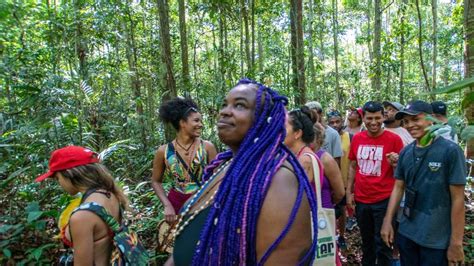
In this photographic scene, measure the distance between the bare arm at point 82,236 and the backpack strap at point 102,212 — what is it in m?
0.03

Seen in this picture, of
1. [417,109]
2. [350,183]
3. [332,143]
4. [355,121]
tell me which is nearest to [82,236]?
[417,109]

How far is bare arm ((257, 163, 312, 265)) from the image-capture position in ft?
4.17

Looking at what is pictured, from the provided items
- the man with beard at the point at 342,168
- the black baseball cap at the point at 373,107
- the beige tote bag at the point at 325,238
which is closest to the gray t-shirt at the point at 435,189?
the beige tote bag at the point at 325,238

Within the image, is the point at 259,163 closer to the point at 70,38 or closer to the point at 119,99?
the point at 70,38

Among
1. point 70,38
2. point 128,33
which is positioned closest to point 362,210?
point 70,38

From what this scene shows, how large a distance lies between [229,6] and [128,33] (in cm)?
325

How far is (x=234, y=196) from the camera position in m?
1.36

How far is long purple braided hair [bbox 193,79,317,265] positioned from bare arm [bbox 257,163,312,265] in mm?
17

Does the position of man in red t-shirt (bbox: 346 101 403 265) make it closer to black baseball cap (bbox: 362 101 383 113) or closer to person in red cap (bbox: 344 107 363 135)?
black baseball cap (bbox: 362 101 383 113)

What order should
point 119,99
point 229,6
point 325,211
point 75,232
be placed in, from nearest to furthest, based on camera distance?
point 75,232, point 325,211, point 229,6, point 119,99

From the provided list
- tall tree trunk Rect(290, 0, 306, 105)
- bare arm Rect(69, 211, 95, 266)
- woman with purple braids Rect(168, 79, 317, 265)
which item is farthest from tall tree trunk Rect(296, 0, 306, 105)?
woman with purple braids Rect(168, 79, 317, 265)

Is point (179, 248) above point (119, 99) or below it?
below

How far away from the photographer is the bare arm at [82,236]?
6.94 feet

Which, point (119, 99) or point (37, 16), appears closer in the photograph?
point (37, 16)
